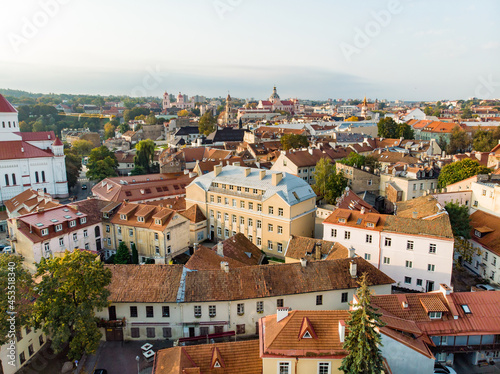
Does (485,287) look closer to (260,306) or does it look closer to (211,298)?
(260,306)

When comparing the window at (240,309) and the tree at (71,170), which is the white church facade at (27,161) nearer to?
the tree at (71,170)

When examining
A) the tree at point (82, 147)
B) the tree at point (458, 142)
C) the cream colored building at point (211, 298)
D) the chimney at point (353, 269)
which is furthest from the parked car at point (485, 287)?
the tree at point (82, 147)

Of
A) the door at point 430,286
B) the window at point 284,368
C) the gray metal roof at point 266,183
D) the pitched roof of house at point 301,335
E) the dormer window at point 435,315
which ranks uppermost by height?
the gray metal roof at point 266,183

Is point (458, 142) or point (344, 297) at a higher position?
point (458, 142)

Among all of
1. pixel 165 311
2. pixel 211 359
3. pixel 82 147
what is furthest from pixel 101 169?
pixel 211 359

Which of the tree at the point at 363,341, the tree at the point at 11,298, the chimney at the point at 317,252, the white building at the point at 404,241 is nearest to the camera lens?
the tree at the point at 363,341
